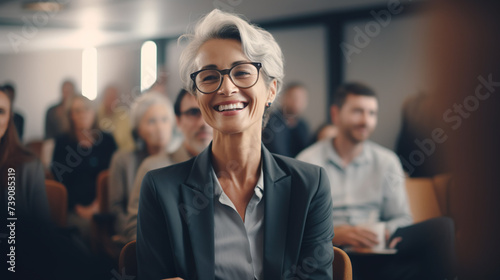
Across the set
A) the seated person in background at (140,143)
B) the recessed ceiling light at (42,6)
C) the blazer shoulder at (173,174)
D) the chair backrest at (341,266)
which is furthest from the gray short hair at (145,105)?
the chair backrest at (341,266)

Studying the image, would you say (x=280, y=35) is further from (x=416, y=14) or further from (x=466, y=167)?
(x=466, y=167)

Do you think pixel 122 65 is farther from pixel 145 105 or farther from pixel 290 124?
pixel 290 124

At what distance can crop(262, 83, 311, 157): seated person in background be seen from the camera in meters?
1.67

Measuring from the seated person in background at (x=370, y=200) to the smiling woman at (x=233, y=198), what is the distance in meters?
0.59

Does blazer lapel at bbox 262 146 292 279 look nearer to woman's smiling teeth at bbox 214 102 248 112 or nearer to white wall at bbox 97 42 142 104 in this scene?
woman's smiling teeth at bbox 214 102 248 112

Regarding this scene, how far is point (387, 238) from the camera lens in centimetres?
161

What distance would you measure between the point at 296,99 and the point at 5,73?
3.95 feet

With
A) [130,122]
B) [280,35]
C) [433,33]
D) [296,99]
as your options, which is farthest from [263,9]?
[130,122]

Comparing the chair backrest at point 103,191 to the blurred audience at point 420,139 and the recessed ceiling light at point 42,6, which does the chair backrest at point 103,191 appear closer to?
the recessed ceiling light at point 42,6

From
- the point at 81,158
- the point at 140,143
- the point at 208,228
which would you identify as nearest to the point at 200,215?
the point at 208,228

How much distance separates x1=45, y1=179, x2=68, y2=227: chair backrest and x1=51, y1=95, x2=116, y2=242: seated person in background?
0.02 meters

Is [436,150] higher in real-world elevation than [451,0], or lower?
lower

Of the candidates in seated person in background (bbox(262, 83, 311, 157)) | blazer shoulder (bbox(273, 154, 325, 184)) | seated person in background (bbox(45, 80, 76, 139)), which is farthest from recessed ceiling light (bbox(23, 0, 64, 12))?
blazer shoulder (bbox(273, 154, 325, 184))

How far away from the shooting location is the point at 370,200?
166 centimetres
